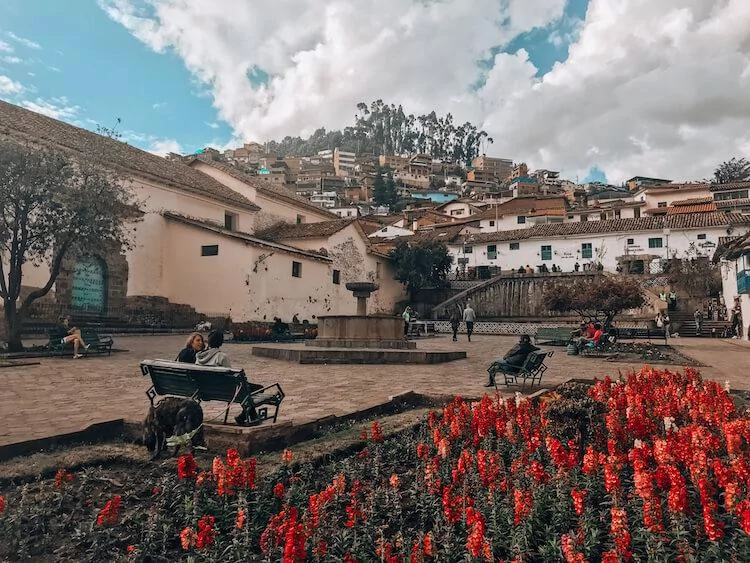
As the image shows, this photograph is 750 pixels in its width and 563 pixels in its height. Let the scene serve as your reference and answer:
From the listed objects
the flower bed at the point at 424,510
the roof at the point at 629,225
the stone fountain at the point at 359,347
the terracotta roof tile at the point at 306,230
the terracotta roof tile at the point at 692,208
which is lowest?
the flower bed at the point at 424,510

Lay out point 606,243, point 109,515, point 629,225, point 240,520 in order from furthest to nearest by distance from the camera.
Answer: point 606,243
point 629,225
point 109,515
point 240,520

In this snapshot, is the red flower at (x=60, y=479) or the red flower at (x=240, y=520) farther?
the red flower at (x=60, y=479)

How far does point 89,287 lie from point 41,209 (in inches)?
348

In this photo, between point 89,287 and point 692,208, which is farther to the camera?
point 692,208

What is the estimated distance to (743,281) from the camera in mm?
21859

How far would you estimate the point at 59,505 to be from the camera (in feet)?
11.6

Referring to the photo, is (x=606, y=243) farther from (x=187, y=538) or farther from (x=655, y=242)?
(x=187, y=538)

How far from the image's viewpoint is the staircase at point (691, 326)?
25984 mm

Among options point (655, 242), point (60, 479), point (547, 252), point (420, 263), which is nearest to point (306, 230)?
point (420, 263)

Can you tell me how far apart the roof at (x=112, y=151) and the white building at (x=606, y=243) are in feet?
71.1

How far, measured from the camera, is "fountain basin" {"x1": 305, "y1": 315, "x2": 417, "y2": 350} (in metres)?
14.8

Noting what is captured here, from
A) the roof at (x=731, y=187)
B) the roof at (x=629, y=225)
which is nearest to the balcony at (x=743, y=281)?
the roof at (x=629, y=225)

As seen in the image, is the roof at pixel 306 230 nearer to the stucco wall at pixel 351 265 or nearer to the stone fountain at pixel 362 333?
the stucco wall at pixel 351 265

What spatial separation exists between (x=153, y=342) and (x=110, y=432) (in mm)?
13555
